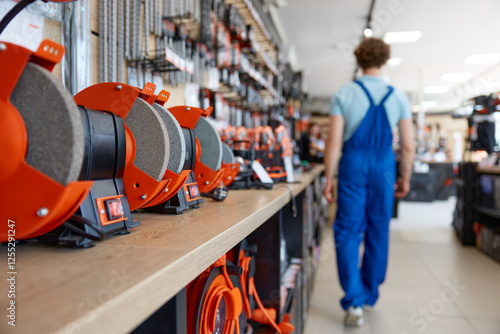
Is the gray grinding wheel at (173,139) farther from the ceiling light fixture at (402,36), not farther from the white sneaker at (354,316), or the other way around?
the ceiling light fixture at (402,36)

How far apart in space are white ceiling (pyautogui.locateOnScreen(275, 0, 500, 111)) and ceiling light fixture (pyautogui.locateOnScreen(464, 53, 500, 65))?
200 millimetres

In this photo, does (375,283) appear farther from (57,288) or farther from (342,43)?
(342,43)

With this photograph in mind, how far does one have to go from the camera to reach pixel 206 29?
2.34 meters

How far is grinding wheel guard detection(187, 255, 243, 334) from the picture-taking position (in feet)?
2.89

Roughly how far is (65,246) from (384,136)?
1.95 metres

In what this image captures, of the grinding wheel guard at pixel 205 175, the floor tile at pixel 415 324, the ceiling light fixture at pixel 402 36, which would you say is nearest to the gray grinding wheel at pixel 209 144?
the grinding wheel guard at pixel 205 175

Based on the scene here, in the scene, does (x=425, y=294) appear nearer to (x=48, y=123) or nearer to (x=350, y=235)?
(x=350, y=235)

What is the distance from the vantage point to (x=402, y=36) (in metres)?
6.78

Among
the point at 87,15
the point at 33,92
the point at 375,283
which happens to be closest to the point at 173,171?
the point at 33,92

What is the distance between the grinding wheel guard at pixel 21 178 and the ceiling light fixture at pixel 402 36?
7.07 metres

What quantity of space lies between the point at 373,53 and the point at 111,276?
2254 mm

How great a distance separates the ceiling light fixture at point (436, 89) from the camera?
486 inches

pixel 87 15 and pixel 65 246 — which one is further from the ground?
pixel 87 15

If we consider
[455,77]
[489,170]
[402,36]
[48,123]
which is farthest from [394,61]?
[48,123]
